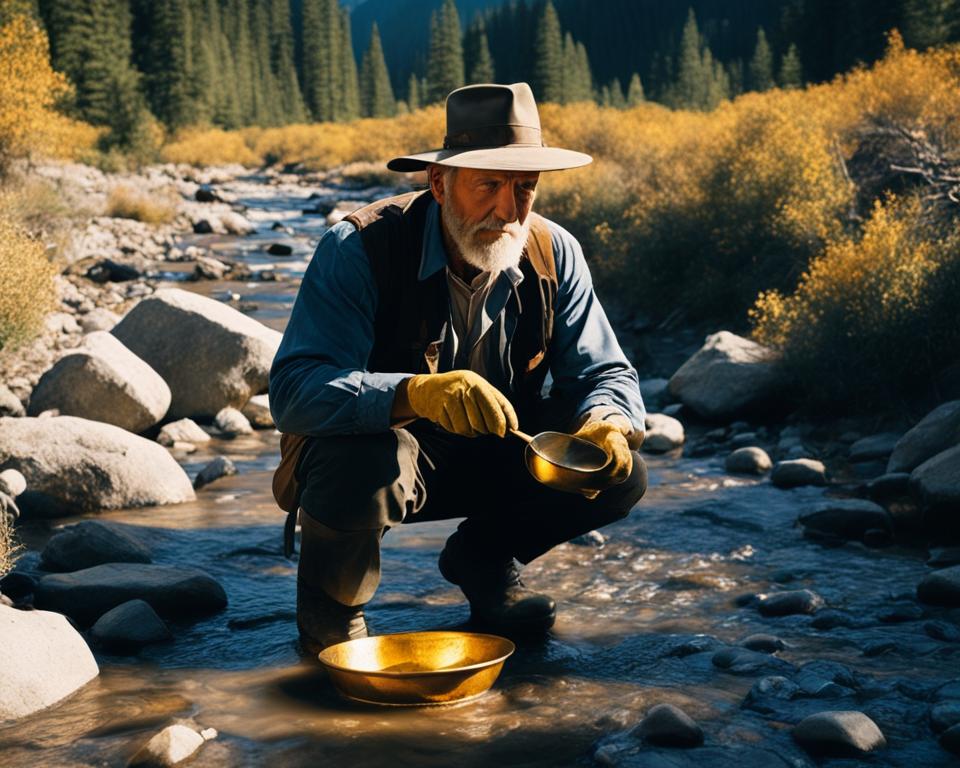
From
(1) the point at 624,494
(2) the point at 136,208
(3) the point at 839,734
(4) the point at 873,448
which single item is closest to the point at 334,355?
(1) the point at 624,494

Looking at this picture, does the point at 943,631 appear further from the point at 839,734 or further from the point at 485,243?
the point at 485,243

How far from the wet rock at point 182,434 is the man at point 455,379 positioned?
403 centimetres

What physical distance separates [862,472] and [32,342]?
7077 millimetres

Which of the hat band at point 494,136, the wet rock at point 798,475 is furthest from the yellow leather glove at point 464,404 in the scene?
the wet rock at point 798,475

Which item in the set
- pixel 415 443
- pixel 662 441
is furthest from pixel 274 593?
pixel 662 441

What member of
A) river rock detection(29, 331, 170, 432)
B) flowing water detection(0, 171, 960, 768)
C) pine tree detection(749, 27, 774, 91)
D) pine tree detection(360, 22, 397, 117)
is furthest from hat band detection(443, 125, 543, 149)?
pine tree detection(360, 22, 397, 117)

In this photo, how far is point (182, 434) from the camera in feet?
24.6

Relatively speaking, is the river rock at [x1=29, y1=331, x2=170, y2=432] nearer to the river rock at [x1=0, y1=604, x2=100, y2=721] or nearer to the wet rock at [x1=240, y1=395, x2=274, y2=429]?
the wet rock at [x1=240, y1=395, x2=274, y2=429]

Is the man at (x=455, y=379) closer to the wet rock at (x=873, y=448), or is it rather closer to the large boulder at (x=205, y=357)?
the wet rock at (x=873, y=448)

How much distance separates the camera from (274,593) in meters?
4.37

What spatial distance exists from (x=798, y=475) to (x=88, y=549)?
372 cm

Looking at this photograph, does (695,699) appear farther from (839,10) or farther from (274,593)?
(839,10)

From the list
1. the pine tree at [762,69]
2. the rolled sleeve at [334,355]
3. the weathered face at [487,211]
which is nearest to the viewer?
the rolled sleeve at [334,355]

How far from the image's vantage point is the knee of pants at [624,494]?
3514mm
